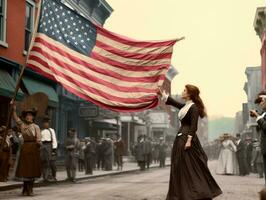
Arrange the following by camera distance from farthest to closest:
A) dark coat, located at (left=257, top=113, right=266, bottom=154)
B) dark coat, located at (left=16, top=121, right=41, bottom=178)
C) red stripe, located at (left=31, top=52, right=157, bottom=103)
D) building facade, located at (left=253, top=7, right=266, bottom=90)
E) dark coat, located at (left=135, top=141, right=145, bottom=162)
→ building facade, located at (left=253, top=7, right=266, bottom=90), dark coat, located at (left=135, top=141, right=145, bottom=162), dark coat, located at (left=16, top=121, right=41, bottom=178), dark coat, located at (left=257, top=113, right=266, bottom=154), red stripe, located at (left=31, top=52, right=157, bottom=103)

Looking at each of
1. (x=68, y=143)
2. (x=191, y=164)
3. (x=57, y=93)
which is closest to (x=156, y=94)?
(x=191, y=164)

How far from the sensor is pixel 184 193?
25.1 feet

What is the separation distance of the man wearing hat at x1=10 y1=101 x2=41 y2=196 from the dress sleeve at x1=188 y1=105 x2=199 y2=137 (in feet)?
15.2

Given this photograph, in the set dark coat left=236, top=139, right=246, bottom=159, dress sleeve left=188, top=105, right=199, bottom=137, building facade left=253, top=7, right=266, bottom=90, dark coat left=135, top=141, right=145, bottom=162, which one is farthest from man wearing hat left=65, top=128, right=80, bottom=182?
building facade left=253, top=7, right=266, bottom=90

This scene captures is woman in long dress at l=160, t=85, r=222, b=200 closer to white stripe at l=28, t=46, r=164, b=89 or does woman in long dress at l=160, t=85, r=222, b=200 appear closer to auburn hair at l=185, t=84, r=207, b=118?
auburn hair at l=185, t=84, r=207, b=118

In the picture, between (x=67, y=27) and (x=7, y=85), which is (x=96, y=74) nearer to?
(x=67, y=27)

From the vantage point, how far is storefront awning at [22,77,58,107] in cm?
1952

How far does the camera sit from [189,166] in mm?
7730

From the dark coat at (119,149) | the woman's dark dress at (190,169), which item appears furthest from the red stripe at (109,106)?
the dark coat at (119,149)

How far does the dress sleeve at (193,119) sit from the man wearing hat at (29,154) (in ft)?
15.2

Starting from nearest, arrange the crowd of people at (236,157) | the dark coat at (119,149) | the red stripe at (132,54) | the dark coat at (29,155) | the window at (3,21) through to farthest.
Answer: the red stripe at (132,54) → the dark coat at (29,155) → the window at (3,21) → the crowd of people at (236,157) → the dark coat at (119,149)

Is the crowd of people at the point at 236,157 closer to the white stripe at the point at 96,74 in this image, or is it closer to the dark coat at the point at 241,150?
the dark coat at the point at 241,150

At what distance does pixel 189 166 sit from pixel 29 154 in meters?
4.72

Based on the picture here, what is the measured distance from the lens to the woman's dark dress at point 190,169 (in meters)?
7.67
